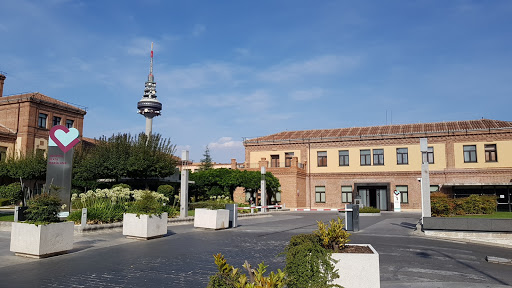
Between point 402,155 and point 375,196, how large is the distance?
209 inches

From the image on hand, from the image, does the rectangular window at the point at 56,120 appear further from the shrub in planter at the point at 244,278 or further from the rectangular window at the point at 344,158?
the shrub in planter at the point at 244,278

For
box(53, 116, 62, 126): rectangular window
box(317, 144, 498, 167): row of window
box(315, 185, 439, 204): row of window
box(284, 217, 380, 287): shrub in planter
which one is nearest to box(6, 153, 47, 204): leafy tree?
box(53, 116, 62, 126): rectangular window

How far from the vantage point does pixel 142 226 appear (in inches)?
524

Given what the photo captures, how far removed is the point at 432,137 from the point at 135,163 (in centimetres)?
2982

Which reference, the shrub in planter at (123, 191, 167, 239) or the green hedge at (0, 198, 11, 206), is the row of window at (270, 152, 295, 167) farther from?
the shrub in planter at (123, 191, 167, 239)

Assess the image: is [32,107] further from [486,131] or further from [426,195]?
[486,131]

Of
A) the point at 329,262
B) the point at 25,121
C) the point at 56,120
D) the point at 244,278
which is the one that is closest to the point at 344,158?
the point at 56,120

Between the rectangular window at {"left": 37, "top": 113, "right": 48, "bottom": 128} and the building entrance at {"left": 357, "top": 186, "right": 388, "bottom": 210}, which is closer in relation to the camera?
the building entrance at {"left": 357, "top": 186, "right": 388, "bottom": 210}

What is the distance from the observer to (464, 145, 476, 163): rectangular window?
38.6m

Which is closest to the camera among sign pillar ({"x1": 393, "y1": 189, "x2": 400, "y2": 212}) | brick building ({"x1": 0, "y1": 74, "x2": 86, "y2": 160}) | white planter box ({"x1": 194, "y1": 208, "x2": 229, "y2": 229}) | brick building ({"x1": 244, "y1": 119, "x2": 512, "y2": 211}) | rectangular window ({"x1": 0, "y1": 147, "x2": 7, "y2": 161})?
white planter box ({"x1": 194, "y1": 208, "x2": 229, "y2": 229})

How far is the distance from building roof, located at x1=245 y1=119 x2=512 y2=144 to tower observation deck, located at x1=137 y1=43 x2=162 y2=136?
39010 mm

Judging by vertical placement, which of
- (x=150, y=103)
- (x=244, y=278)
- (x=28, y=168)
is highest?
(x=150, y=103)

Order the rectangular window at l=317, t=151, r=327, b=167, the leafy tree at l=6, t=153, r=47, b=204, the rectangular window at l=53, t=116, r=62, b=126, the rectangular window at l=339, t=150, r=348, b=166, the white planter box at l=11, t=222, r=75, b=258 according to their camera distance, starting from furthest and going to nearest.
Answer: the rectangular window at l=317, t=151, r=327, b=167, the rectangular window at l=339, t=150, r=348, b=166, the rectangular window at l=53, t=116, r=62, b=126, the leafy tree at l=6, t=153, r=47, b=204, the white planter box at l=11, t=222, r=75, b=258

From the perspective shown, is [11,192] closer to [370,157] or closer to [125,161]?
[125,161]
